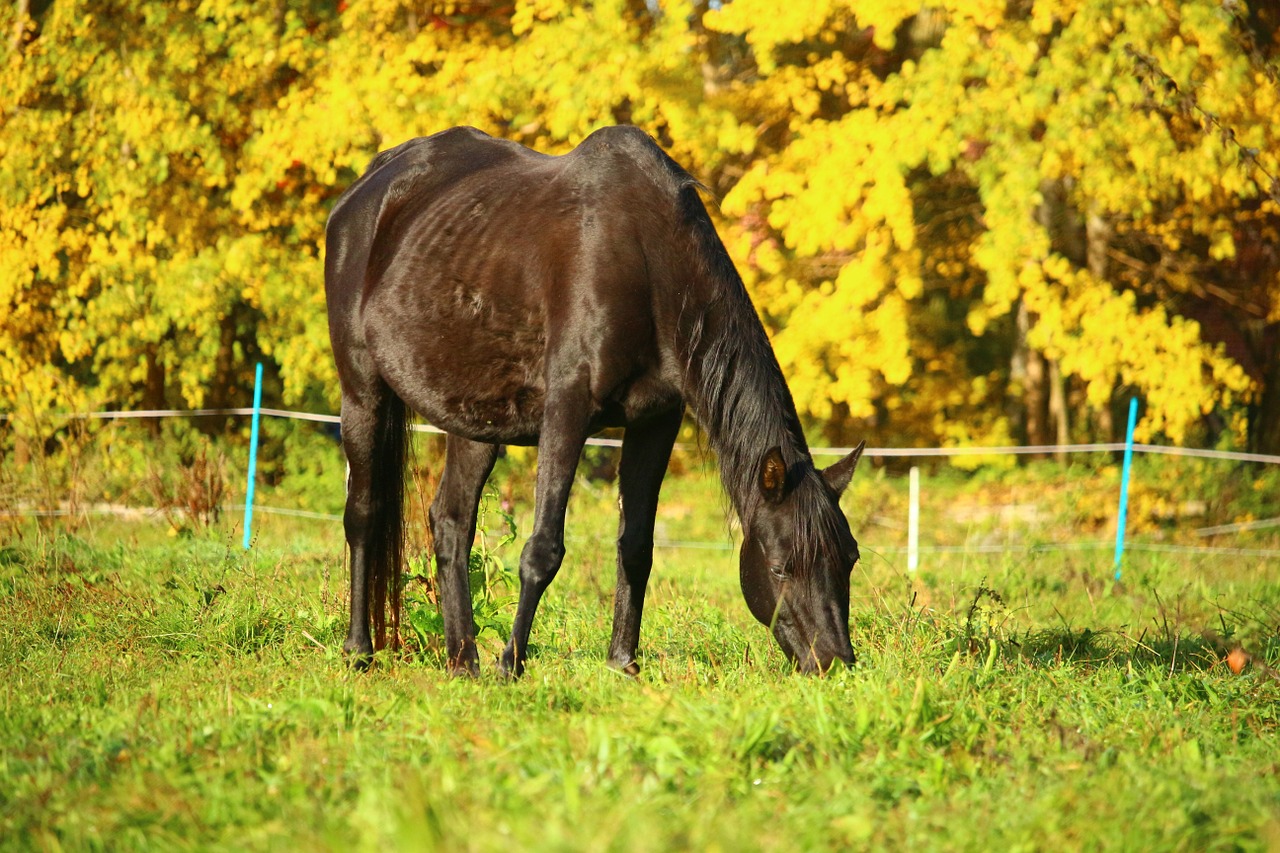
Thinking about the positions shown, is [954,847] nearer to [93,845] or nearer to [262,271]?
[93,845]

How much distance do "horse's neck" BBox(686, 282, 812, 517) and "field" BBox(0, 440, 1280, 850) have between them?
777 millimetres

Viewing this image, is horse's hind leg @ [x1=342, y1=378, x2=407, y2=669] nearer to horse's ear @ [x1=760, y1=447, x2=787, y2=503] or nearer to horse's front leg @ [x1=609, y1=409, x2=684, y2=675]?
horse's front leg @ [x1=609, y1=409, x2=684, y2=675]

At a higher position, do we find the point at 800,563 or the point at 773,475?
the point at 773,475

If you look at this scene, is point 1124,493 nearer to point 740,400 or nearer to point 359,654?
point 740,400

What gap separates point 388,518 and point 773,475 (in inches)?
79.6

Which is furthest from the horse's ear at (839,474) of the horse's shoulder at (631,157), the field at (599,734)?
the horse's shoulder at (631,157)

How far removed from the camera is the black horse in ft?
14.4

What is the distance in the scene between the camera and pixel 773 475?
4.29 meters

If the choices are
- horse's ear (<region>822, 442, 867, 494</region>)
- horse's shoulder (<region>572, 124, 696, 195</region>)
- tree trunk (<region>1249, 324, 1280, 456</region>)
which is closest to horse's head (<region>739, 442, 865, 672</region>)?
horse's ear (<region>822, 442, 867, 494</region>)

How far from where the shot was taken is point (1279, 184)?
18.6 feet

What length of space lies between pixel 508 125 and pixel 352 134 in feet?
6.11

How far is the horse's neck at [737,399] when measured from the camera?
4441 mm

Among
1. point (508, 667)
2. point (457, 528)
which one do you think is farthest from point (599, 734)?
point (457, 528)

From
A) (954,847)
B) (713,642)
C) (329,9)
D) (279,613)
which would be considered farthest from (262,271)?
(954,847)
